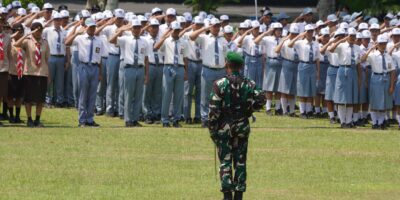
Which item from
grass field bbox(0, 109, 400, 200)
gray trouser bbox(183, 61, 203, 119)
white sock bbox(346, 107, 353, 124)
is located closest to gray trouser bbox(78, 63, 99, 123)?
grass field bbox(0, 109, 400, 200)

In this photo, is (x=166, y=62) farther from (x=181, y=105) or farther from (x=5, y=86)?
(x=5, y=86)

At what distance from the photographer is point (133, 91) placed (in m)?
26.4

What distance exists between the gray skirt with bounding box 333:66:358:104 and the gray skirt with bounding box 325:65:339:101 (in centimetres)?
49

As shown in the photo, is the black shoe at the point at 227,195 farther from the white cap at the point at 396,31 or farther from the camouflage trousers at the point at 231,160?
the white cap at the point at 396,31

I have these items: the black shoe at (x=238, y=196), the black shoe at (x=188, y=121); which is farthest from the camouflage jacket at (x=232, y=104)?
the black shoe at (x=188, y=121)

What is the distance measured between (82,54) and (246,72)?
23.2 ft

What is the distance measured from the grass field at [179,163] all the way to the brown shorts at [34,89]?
23.6 inches

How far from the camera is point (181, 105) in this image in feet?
88.5

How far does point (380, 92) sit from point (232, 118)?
11.8m

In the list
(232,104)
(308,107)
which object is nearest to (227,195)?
(232,104)

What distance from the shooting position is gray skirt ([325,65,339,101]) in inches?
1128

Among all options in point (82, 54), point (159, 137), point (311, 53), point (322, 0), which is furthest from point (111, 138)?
point (322, 0)

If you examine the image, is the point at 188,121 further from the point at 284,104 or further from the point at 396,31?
the point at 396,31

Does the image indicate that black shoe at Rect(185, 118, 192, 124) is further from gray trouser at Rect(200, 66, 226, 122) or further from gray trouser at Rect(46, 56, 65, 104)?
gray trouser at Rect(46, 56, 65, 104)
